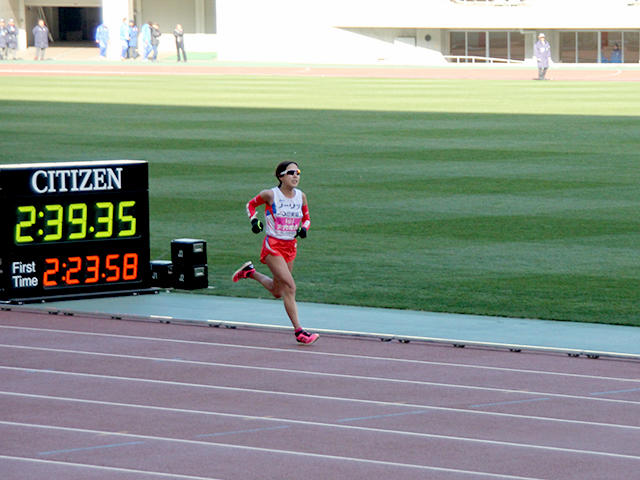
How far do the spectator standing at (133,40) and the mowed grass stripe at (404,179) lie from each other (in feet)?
90.5

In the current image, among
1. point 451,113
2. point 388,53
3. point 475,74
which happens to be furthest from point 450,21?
point 451,113

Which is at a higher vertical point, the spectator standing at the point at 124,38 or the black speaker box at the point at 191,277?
the spectator standing at the point at 124,38

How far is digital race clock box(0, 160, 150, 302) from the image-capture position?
1415cm

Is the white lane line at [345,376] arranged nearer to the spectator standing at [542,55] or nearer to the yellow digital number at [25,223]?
the yellow digital number at [25,223]

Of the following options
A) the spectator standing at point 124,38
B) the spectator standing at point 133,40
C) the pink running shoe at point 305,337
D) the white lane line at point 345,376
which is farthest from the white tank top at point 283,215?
the spectator standing at point 124,38

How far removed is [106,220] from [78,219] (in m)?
0.31

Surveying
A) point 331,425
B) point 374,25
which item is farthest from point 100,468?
point 374,25

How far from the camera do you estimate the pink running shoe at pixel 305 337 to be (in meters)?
12.1

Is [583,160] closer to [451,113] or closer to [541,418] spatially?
[451,113]

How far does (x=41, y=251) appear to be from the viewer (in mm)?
14328

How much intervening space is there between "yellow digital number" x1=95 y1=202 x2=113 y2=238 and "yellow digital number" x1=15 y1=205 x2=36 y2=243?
681 mm

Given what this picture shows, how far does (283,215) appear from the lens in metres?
12.3

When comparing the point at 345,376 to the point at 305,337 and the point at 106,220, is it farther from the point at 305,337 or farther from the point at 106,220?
the point at 106,220

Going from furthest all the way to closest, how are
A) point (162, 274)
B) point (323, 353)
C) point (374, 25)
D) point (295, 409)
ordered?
point (374, 25)
point (162, 274)
point (323, 353)
point (295, 409)
